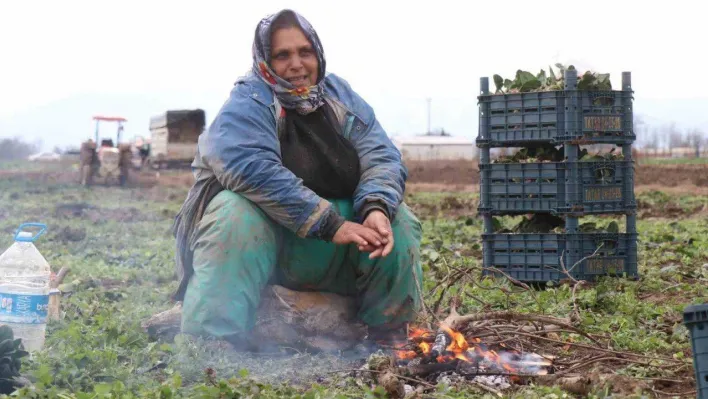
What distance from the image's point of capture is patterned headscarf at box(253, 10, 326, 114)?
475 centimetres

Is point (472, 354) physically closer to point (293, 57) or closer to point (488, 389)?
point (488, 389)

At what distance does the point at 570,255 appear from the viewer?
6820 mm

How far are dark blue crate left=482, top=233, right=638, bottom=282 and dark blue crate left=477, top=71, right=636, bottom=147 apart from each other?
0.70 metres

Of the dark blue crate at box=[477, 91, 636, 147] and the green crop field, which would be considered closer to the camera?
the green crop field

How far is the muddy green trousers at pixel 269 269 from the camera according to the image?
14.8 feet

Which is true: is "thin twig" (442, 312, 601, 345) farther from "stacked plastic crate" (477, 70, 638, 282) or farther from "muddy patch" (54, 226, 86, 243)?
"muddy patch" (54, 226, 86, 243)

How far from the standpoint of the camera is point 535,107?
22.7 ft

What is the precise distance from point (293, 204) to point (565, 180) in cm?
301

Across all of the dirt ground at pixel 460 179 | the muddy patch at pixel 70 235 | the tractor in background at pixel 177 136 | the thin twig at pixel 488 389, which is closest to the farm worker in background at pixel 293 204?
the thin twig at pixel 488 389

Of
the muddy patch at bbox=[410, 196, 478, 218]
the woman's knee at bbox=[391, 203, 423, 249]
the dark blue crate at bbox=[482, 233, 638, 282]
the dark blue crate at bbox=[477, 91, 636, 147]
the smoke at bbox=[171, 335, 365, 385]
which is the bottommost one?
the muddy patch at bbox=[410, 196, 478, 218]

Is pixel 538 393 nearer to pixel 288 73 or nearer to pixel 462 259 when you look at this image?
pixel 288 73

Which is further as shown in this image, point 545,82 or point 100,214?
point 100,214

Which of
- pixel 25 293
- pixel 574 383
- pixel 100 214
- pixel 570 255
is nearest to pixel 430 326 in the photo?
pixel 574 383

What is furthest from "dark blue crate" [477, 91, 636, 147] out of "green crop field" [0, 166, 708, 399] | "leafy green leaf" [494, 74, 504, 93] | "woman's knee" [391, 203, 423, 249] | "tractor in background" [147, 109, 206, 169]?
"tractor in background" [147, 109, 206, 169]
